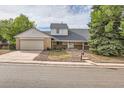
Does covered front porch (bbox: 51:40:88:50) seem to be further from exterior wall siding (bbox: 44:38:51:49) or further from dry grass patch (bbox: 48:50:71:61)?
dry grass patch (bbox: 48:50:71:61)

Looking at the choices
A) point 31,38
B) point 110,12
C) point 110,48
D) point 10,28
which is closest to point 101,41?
point 110,48

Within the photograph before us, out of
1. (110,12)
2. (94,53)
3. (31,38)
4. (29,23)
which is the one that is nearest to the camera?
(110,12)

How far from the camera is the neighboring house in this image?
137ft

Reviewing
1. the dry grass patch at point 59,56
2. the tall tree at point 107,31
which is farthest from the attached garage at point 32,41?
the tall tree at point 107,31

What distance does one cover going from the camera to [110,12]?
1078 inches

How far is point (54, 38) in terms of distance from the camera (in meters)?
45.9

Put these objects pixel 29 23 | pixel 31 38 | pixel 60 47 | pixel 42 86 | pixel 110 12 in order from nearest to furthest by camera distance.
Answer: pixel 42 86 < pixel 110 12 < pixel 31 38 < pixel 60 47 < pixel 29 23

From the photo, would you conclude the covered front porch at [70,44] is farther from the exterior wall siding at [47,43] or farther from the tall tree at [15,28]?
the tall tree at [15,28]

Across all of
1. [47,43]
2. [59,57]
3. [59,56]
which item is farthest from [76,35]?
[59,57]

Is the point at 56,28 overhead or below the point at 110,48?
overhead

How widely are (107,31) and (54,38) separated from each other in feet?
63.6

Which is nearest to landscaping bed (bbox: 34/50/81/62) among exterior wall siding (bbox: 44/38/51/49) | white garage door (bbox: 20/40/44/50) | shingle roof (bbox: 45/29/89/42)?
white garage door (bbox: 20/40/44/50)

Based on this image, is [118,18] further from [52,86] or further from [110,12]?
[52,86]

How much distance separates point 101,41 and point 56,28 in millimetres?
20856
